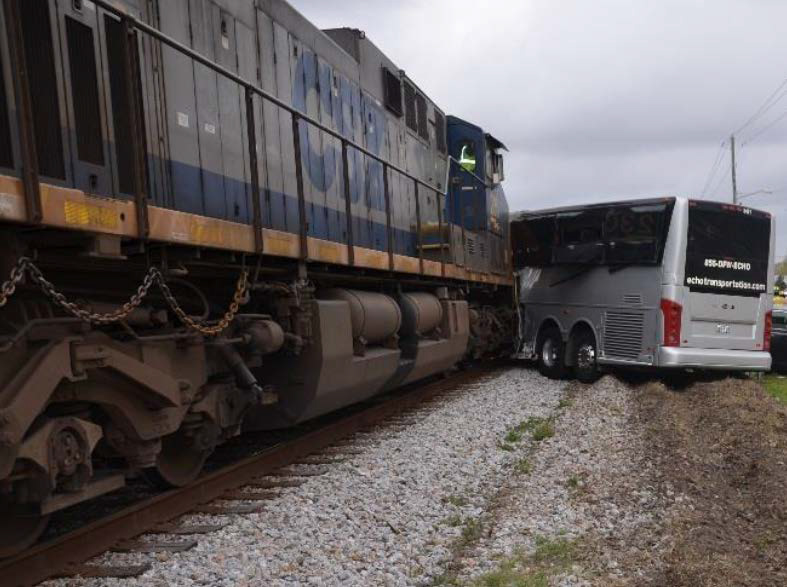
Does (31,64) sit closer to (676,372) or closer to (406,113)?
(406,113)

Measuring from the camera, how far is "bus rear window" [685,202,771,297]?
10688 millimetres

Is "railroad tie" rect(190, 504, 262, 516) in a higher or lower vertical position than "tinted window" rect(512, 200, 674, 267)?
lower

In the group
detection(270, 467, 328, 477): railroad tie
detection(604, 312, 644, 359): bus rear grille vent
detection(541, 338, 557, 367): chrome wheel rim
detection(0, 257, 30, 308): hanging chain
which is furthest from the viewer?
detection(541, 338, 557, 367): chrome wheel rim

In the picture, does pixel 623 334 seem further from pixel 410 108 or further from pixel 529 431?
pixel 410 108

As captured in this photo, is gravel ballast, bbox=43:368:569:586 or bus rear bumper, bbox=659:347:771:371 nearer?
gravel ballast, bbox=43:368:569:586

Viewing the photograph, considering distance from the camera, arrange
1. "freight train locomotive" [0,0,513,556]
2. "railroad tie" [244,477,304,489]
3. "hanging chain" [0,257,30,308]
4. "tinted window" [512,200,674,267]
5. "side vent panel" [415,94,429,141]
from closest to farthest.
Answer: "hanging chain" [0,257,30,308]
"freight train locomotive" [0,0,513,556]
"railroad tie" [244,477,304,489]
"tinted window" [512,200,674,267]
"side vent panel" [415,94,429,141]

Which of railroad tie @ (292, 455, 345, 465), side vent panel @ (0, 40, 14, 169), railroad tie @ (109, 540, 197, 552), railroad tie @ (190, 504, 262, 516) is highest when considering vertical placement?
side vent panel @ (0, 40, 14, 169)

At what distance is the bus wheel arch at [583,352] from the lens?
38.8 feet

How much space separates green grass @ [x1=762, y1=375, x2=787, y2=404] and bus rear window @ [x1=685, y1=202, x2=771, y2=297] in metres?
1.56

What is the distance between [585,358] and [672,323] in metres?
1.84

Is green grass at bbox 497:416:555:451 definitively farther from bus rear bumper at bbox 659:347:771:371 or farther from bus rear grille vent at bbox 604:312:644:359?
bus rear grille vent at bbox 604:312:644:359

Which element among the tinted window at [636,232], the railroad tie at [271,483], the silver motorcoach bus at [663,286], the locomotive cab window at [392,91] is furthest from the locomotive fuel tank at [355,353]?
the tinted window at [636,232]

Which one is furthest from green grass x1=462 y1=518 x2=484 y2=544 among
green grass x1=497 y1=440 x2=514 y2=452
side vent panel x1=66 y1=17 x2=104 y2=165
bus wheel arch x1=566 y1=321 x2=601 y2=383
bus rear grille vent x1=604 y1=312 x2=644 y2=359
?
bus wheel arch x1=566 y1=321 x2=601 y2=383

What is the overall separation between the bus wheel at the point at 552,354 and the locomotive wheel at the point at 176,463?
829 centimetres
